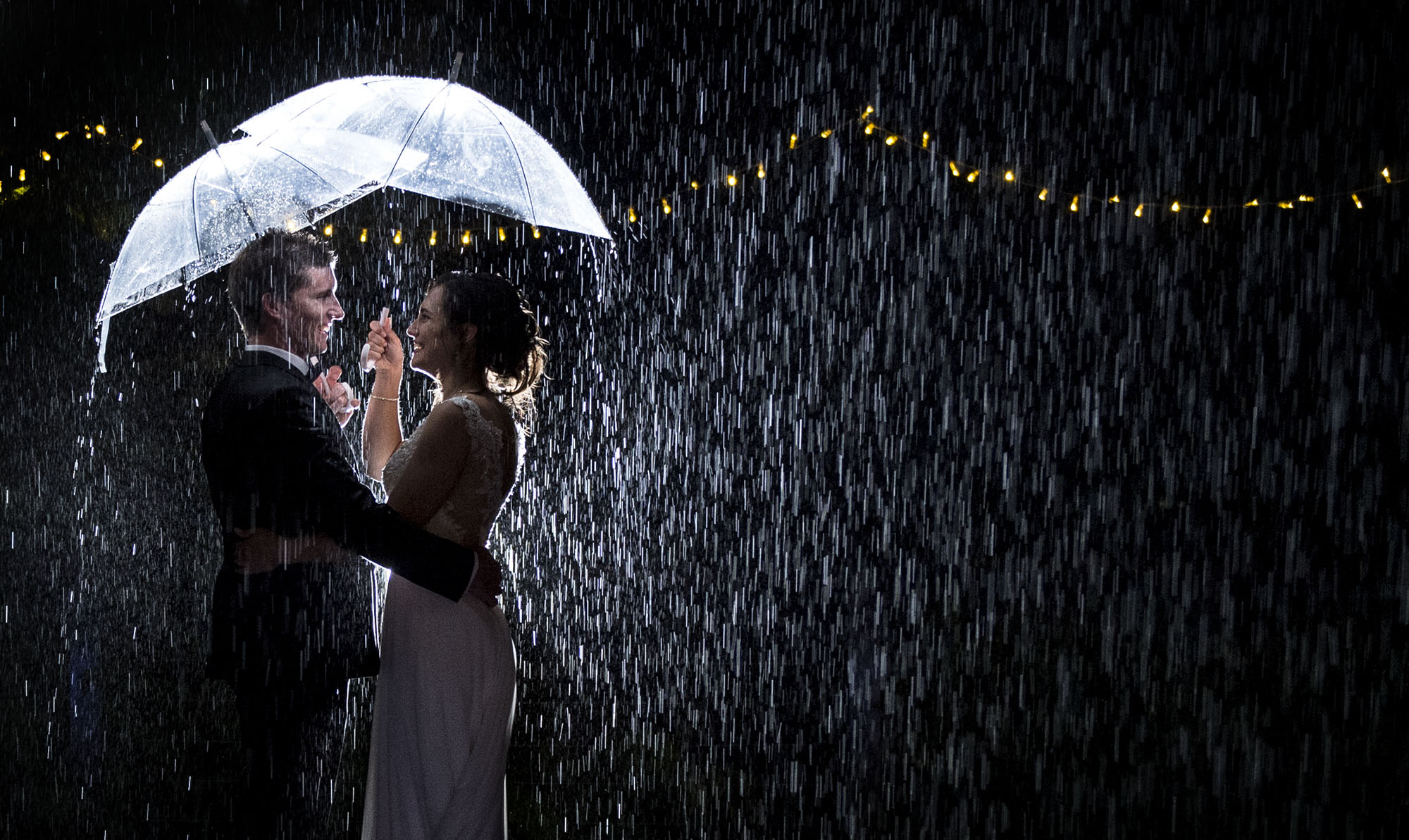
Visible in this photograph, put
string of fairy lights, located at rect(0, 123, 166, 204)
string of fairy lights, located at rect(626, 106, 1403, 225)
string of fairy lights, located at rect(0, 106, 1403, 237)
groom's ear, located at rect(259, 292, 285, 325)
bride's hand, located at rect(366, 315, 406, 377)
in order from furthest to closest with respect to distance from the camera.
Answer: string of fairy lights, located at rect(626, 106, 1403, 225) → string of fairy lights, located at rect(0, 123, 166, 204) → string of fairy lights, located at rect(0, 106, 1403, 237) → bride's hand, located at rect(366, 315, 406, 377) → groom's ear, located at rect(259, 292, 285, 325)

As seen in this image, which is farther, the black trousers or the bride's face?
the bride's face

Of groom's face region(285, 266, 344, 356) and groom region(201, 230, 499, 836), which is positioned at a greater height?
groom's face region(285, 266, 344, 356)

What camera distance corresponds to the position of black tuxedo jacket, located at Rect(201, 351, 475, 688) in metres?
2.16

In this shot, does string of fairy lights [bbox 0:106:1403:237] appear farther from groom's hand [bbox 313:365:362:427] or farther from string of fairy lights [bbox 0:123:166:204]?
groom's hand [bbox 313:365:362:427]

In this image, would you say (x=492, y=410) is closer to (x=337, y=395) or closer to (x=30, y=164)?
(x=337, y=395)

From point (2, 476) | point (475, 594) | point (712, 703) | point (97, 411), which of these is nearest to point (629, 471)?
point (712, 703)

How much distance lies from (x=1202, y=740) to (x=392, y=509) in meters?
3.97

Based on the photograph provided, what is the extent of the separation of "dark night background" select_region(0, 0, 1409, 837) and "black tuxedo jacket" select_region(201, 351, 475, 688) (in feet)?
8.05

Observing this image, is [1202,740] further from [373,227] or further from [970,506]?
[373,227]

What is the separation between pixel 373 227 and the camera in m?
4.60

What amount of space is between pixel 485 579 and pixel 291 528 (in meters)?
0.43

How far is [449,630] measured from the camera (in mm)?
2350

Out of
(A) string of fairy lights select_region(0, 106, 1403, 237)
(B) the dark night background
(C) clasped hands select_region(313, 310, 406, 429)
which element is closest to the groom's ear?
(C) clasped hands select_region(313, 310, 406, 429)

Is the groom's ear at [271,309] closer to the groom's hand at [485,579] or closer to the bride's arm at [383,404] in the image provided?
the bride's arm at [383,404]
